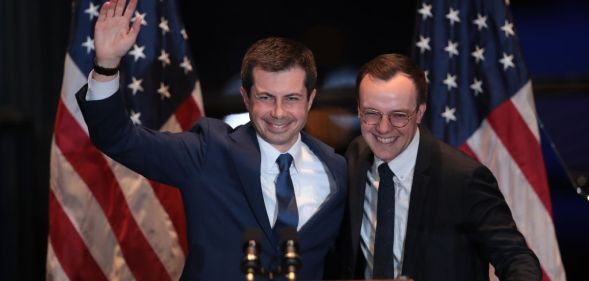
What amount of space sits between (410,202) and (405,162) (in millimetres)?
143

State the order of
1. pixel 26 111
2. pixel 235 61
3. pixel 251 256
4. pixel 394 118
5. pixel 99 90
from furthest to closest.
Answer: pixel 235 61
pixel 26 111
pixel 394 118
pixel 99 90
pixel 251 256

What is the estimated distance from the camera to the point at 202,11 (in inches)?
190

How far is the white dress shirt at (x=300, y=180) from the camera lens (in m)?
2.76

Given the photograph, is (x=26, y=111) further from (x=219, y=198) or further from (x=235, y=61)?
(x=219, y=198)

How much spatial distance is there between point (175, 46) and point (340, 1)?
113cm

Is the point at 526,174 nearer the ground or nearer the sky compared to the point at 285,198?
nearer the ground

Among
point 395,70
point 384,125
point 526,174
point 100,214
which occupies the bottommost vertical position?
point 100,214

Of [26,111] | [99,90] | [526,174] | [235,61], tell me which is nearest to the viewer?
[99,90]

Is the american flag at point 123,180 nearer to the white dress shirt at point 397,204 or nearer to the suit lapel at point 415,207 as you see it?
the white dress shirt at point 397,204

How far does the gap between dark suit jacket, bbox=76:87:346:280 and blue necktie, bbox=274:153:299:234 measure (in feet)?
0.14

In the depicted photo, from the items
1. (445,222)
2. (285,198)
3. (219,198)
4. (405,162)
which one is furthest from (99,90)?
(445,222)

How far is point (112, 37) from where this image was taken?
2539mm

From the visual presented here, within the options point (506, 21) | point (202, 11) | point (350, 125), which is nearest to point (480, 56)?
point (506, 21)

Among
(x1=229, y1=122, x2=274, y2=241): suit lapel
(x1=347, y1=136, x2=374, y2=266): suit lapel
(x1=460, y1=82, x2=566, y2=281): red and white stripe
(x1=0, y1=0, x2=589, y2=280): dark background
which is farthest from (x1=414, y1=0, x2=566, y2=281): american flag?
(x1=229, y1=122, x2=274, y2=241): suit lapel
